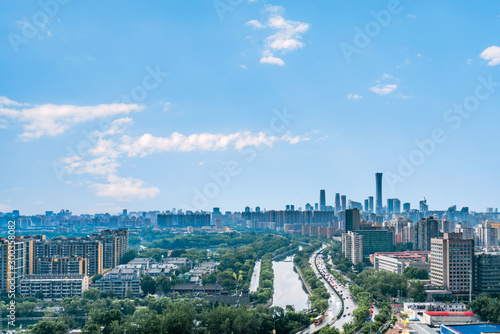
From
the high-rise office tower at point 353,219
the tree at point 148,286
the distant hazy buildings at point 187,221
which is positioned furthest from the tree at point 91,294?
the distant hazy buildings at point 187,221

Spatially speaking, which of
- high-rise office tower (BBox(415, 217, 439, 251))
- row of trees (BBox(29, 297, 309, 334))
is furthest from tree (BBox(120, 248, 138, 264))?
high-rise office tower (BBox(415, 217, 439, 251))

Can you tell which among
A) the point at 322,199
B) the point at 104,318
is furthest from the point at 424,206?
the point at 104,318

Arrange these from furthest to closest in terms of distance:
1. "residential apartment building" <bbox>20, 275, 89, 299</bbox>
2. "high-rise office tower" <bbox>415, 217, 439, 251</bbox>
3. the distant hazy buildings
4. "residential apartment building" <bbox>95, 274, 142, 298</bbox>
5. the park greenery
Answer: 1. the distant hazy buildings
2. "high-rise office tower" <bbox>415, 217, 439, 251</bbox>
3. "residential apartment building" <bbox>95, 274, 142, 298</bbox>
4. "residential apartment building" <bbox>20, 275, 89, 299</bbox>
5. the park greenery

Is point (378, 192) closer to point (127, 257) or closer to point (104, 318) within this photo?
point (127, 257)

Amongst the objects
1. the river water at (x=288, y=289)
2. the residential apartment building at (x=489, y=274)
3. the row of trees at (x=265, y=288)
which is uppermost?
the residential apartment building at (x=489, y=274)

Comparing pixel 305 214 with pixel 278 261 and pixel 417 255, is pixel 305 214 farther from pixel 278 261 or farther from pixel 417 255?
pixel 417 255

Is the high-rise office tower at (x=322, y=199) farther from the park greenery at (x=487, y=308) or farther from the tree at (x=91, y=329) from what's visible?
the tree at (x=91, y=329)

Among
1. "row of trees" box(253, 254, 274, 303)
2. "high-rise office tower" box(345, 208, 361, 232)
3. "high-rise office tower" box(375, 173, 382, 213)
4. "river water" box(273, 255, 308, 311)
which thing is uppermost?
"high-rise office tower" box(375, 173, 382, 213)

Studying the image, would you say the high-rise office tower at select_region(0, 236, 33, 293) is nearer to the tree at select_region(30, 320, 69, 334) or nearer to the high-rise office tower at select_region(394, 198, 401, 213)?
the tree at select_region(30, 320, 69, 334)

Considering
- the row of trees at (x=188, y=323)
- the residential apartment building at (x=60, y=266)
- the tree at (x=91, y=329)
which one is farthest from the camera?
the residential apartment building at (x=60, y=266)
